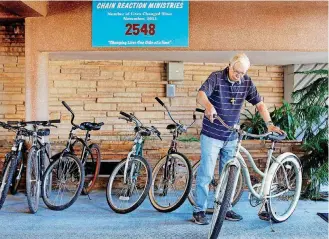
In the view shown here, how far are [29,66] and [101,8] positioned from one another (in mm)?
1118

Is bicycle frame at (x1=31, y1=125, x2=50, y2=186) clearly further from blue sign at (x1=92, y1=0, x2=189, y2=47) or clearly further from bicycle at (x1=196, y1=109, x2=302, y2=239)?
bicycle at (x1=196, y1=109, x2=302, y2=239)

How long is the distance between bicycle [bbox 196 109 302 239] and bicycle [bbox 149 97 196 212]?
2.39 feet

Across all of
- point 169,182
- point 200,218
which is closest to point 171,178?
point 169,182

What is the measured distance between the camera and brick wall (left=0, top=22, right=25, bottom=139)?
6500 millimetres

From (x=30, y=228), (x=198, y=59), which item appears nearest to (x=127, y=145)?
(x=198, y=59)

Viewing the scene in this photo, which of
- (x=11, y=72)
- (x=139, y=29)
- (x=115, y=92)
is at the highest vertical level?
(x=139, y=29)

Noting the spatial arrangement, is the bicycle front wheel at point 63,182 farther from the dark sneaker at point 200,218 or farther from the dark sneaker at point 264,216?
the dark sneaker at point 264,216

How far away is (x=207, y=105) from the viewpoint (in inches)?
147

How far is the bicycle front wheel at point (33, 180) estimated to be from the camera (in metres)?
4.54

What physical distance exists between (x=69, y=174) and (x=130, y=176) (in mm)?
758

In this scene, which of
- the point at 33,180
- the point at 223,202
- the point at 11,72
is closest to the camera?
the point at 223,202

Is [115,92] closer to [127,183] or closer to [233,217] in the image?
[127,183]

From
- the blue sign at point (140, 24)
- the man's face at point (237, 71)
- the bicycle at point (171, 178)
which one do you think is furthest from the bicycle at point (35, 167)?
the man's face at point (237, 71)

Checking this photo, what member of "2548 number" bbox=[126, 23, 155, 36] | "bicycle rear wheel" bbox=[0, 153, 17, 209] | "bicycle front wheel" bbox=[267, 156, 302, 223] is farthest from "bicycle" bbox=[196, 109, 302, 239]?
"bicycle rear wheel" bbox=[0, 153, 17, 209]
